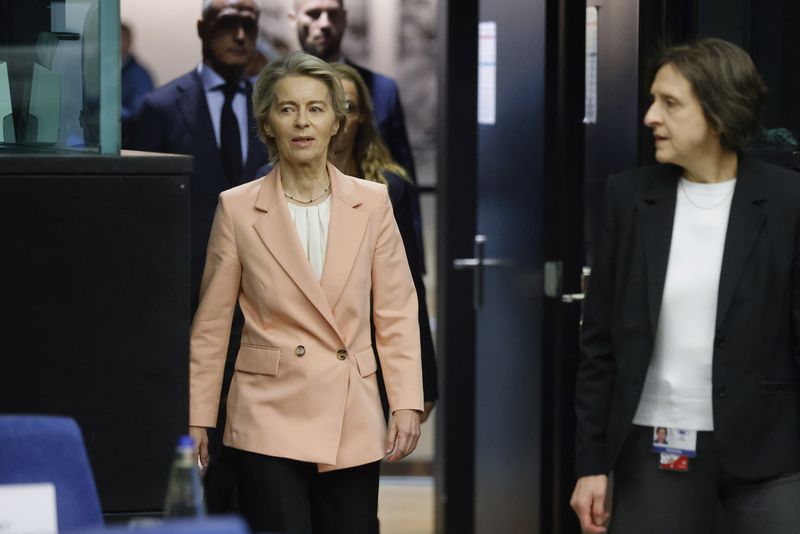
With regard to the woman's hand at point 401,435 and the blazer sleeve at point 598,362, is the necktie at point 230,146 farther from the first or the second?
the blazer sleeve at point 598,362

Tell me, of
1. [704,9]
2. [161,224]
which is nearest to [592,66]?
[704,9]

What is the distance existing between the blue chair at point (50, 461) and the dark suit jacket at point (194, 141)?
2.37 meters

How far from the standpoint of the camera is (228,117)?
17.7 ft

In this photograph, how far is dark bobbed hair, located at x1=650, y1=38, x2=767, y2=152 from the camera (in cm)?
318

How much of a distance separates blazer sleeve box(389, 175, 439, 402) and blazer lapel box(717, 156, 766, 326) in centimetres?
115

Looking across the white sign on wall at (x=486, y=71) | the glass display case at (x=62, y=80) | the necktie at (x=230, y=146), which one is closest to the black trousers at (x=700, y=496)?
the glass display case at (x=62, y=80)

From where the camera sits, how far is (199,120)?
537cm

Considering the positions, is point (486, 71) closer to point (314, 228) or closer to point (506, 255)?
point (506, 255)

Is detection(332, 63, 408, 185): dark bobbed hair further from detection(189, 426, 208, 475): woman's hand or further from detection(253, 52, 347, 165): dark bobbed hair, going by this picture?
detection(189, 426, 208, 475): woman's hand

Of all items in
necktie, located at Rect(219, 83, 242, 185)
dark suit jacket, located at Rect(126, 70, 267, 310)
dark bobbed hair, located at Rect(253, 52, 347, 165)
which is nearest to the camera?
dark bobbed hair, located at Rect(253, 52, 347, 165)

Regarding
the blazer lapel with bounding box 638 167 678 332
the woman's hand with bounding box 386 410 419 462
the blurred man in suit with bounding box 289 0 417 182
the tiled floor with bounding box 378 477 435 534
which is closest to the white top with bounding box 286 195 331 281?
the woman's hand with bounding box 386 410 419 462

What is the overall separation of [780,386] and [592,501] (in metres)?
0.48

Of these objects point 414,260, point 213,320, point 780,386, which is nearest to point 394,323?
point 213,320

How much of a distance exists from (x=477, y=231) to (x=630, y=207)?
8.36 feet
